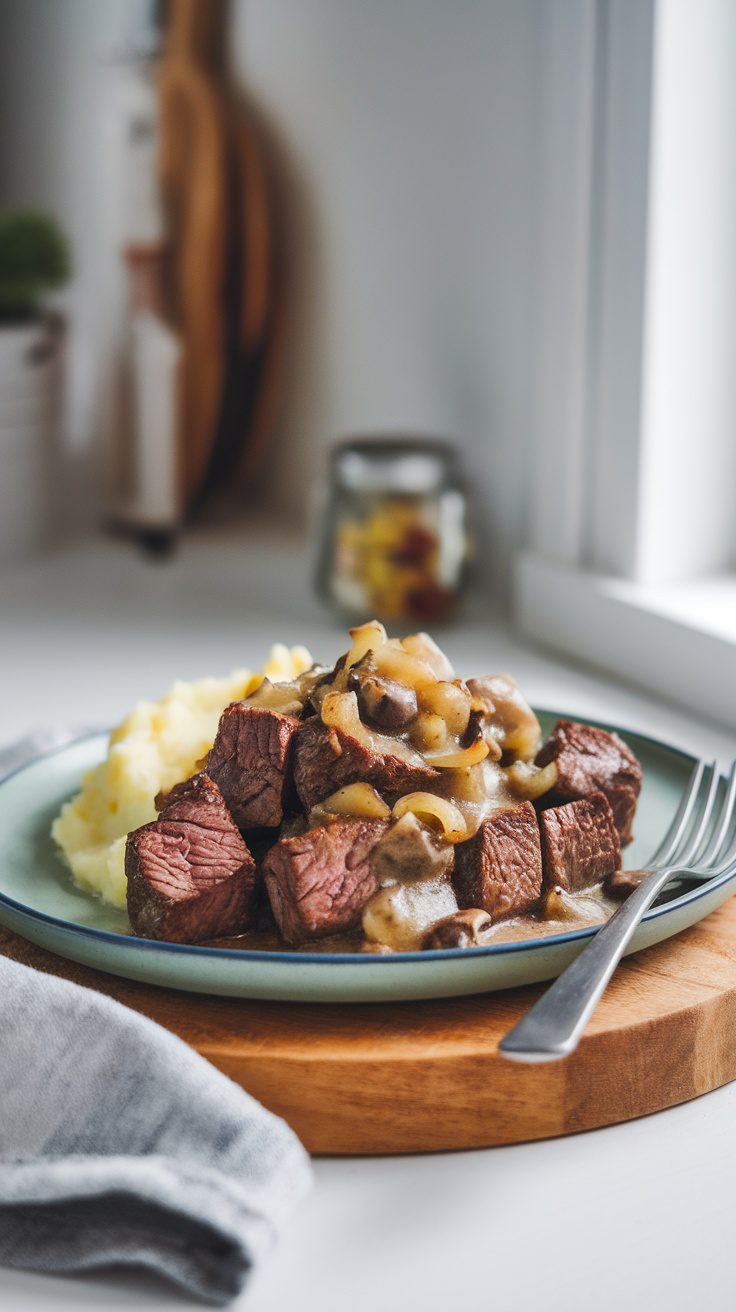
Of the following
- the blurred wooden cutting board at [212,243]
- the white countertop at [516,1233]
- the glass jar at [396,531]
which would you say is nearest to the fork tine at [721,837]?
the white countertop at [516,1233]

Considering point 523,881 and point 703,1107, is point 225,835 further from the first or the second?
point 703,1107

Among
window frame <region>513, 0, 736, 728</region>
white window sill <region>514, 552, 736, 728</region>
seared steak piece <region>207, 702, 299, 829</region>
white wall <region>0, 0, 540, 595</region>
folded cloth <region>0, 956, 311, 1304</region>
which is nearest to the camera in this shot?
folded cloth <region>0, 956, 311, 1304</region>

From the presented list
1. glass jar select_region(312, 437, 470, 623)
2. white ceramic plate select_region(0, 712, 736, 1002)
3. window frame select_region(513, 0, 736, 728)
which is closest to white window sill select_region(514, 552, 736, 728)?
window frame select_region(513, 0, 736, 728)

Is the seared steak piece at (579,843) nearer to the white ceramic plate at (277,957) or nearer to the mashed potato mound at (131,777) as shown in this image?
the white ceramic plate at (277,957)

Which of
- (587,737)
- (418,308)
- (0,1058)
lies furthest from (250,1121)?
(418,308)

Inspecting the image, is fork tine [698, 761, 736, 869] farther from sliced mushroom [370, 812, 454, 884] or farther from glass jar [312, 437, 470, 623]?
glass jar [312, 437, 470, 623]

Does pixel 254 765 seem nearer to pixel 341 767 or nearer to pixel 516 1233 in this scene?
pixel 341 767

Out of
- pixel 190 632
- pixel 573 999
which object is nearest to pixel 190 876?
pixel 573 999
